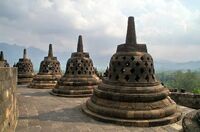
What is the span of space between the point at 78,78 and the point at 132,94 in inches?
283

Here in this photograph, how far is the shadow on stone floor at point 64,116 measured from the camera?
8.78 meters

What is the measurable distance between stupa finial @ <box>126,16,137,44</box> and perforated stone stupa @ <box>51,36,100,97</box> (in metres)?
6.09

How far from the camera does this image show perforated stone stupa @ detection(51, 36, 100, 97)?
1523 centimetres

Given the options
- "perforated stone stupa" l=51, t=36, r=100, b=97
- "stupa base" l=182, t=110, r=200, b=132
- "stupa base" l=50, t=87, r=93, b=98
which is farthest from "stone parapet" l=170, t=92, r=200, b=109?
"stupa base" l=182, t=110, r=200, b=132

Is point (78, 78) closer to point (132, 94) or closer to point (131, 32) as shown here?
point (131, 32)

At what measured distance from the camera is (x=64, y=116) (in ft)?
30.8

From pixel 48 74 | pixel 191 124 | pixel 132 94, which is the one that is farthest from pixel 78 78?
pixel 191 124

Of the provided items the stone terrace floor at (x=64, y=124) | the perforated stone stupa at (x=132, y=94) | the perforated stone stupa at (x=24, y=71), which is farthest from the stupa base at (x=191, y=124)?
the perforated stone stupa at (x=24, y=71)

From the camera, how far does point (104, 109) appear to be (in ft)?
29.7

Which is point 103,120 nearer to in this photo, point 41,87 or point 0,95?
point 0,95

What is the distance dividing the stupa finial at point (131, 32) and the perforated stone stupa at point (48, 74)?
12.1 m

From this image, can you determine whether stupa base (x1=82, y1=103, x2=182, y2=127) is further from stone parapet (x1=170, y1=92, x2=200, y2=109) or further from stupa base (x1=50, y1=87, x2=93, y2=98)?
stone parapet (x1=170, y1=92, x2=200, y2=109)

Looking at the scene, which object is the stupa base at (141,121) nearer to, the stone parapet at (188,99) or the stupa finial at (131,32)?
the stupa finial at (131,32)

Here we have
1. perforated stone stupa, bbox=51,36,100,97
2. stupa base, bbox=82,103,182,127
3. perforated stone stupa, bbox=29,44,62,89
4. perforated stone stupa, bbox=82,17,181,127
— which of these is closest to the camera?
stupa base, bbox=82,103,182,127
